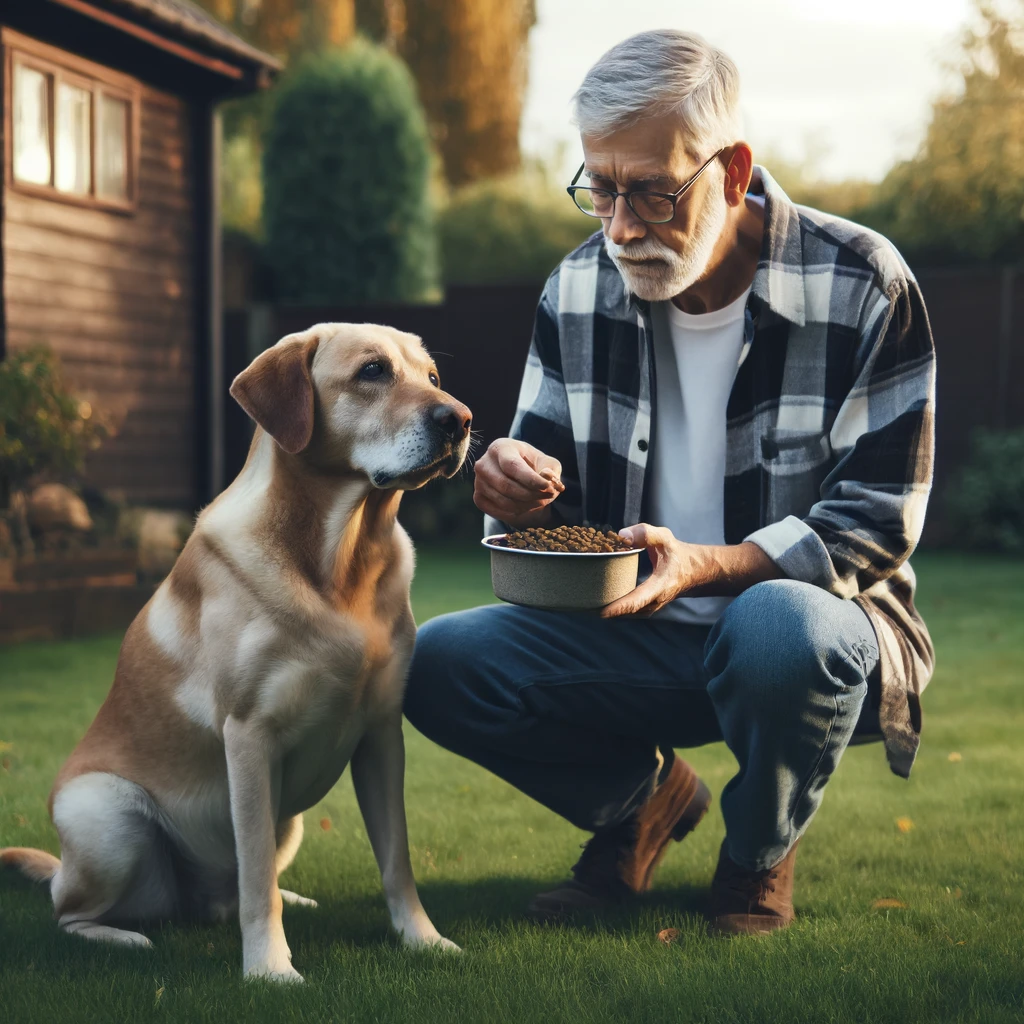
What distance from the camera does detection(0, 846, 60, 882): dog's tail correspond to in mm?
2979

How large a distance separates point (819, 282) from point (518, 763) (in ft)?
4.38

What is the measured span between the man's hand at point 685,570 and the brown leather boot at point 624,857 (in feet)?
2.12

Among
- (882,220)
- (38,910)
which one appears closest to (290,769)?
(38,910)

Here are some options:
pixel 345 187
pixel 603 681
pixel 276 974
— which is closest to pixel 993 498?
pixel 603 681

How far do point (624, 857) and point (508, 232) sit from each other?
17.1 metres

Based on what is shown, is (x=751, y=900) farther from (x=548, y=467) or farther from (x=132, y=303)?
(x=132, y=303)

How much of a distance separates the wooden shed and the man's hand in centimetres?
728

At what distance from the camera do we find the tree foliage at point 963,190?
14250mm

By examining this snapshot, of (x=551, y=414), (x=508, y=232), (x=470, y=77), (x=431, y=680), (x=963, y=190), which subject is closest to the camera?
(x=431, y=680)

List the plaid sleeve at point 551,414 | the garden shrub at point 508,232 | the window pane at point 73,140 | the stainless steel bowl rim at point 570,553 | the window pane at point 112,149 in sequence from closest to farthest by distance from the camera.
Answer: the stainless steel bowl rim at point 570,553, the plaid sleeve at point 551,414, the window pane at point 73,140, the window pane at point 112,149, the garden shrub at point 508,232

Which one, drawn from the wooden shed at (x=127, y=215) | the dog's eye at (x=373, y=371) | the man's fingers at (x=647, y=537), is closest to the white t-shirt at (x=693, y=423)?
the man's fingers at (x=647, y=537)

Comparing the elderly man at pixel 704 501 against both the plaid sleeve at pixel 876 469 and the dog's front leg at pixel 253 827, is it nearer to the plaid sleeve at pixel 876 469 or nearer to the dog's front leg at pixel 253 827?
the plaid sleeve at pixel 876 469

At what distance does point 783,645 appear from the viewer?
2496mm

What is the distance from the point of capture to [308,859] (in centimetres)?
332
